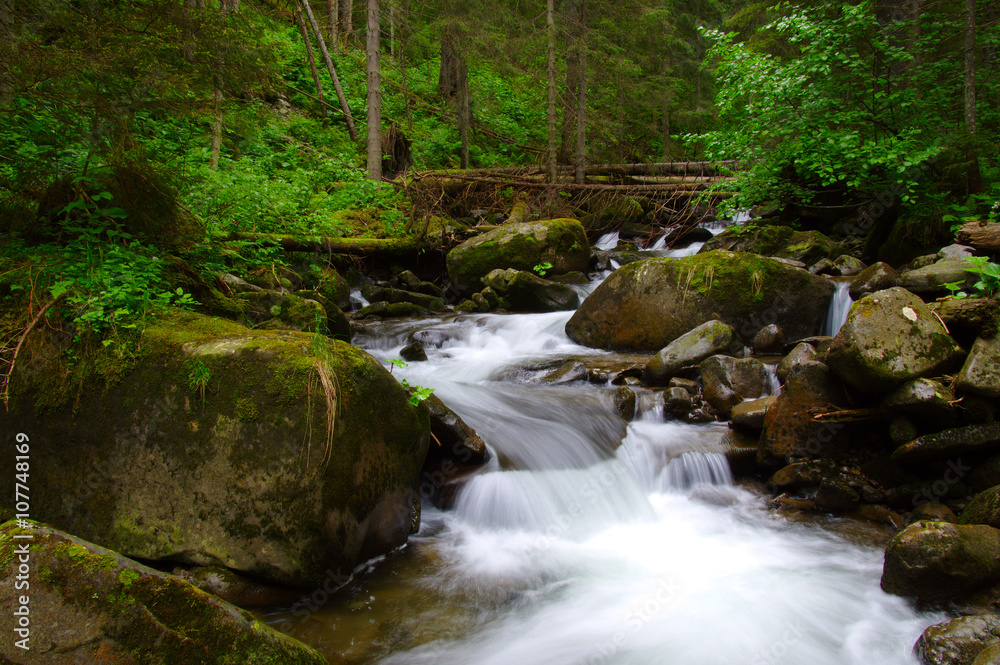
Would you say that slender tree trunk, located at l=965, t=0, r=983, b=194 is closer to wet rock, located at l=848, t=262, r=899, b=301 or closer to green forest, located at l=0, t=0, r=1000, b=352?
green forest, located at l=0, t=0, r=1000, b=352

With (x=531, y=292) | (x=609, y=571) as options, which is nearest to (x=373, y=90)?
(x=531, y=292)

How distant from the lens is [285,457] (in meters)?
3.45

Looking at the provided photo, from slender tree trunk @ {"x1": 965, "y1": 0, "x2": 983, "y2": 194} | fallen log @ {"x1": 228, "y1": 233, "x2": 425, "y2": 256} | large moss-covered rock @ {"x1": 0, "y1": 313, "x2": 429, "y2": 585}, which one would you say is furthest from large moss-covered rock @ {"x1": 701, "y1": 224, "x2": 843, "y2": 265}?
large moss-covered rock @ {"x1": 0, "y1": 313, "x2": 429, "y2": 585}

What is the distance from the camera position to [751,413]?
561 centimetres

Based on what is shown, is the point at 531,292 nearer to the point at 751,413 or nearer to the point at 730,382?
the point at 730,382

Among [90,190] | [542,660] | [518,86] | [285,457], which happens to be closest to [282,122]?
[518,86]

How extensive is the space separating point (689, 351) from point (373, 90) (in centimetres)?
1132

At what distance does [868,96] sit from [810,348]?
5.89 metres

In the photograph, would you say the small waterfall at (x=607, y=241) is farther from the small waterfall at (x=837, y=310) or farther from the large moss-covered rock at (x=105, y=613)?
the large moss-covered rock at (x=105, y=613)

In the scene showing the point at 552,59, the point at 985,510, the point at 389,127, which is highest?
the point at 552,59

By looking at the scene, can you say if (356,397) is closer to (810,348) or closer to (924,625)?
(924,625)

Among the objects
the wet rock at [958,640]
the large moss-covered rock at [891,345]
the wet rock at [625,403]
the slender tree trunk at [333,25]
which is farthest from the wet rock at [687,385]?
the slender tree trunk at [333,25]

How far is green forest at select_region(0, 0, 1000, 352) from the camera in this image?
412cm

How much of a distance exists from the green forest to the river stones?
5507 millimetres
